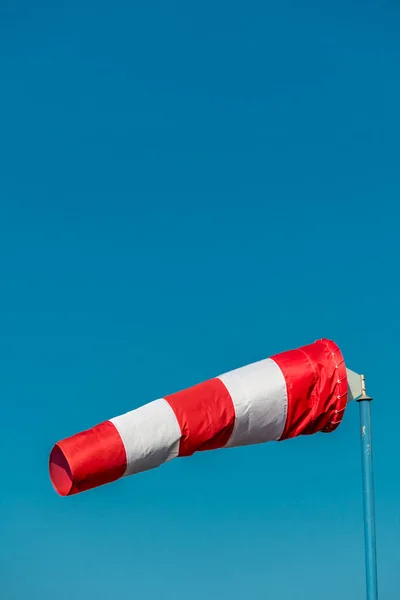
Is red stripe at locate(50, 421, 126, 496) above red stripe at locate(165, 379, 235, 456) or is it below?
below

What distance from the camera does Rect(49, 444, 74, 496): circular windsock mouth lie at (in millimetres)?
11859

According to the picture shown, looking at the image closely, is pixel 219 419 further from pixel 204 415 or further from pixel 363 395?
pixel 363 395

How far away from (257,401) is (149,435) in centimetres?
183

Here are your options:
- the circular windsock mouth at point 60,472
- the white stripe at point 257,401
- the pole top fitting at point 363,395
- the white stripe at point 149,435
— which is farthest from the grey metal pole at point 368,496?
the circular windsock mouth at point 60,472

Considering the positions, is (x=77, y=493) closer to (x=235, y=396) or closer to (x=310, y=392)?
(x=235, y=396)

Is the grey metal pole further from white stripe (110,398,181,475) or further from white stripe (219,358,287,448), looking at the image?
white stripe (110,398,181,475)

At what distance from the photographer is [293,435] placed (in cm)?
1363

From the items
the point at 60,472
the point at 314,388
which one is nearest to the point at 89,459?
the point at 60,472

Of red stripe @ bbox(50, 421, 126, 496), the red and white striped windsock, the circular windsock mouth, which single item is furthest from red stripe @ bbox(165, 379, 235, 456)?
the circular windsock mouth

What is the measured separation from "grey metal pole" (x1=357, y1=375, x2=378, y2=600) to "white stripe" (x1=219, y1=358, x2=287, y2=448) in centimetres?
126

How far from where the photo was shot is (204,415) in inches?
496

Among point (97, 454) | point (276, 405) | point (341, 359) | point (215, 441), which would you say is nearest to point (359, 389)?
point (341, 359)

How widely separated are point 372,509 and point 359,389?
72.5 inches

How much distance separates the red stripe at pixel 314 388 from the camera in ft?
43.8
